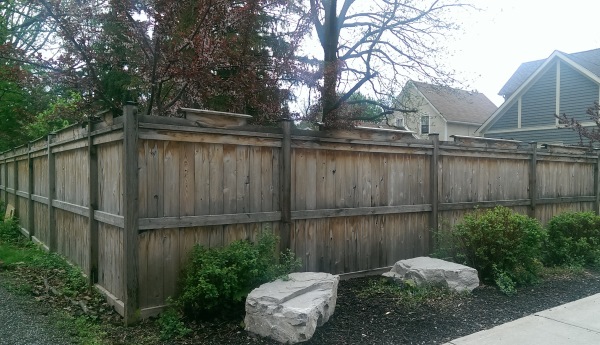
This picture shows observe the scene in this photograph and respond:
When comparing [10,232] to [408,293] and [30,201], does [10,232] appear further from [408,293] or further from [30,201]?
[408,293]

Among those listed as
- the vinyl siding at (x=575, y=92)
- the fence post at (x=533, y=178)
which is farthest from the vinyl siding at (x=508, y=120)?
the fence post at (x=533, y=178)

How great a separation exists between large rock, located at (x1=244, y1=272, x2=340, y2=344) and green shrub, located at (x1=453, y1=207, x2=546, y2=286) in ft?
9.03

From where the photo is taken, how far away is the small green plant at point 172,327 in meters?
4.19

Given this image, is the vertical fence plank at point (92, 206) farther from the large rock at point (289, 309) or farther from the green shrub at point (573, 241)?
the green shrub at point (573, 241)

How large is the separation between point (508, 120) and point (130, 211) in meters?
19.6

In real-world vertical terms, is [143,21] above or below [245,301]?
above

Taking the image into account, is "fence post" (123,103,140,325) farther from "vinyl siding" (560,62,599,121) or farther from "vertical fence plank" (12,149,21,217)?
"vinyl siding" (560,62,599,121)

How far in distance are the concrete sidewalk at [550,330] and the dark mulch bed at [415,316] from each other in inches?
5.4

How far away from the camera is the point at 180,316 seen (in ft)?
14.8

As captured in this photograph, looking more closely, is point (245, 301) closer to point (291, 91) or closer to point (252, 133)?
point (252, 133)

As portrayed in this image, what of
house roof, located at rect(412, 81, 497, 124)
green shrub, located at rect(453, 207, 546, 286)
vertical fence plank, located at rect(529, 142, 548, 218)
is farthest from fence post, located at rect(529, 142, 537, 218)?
house roof, located at rect(412, 81, 497, 124)

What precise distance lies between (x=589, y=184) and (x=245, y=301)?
9.57 m

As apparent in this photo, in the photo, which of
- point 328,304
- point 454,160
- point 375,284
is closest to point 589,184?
point 454,160

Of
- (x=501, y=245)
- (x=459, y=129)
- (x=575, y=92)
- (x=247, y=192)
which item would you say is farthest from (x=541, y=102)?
(x=247, y=192)
